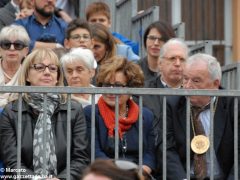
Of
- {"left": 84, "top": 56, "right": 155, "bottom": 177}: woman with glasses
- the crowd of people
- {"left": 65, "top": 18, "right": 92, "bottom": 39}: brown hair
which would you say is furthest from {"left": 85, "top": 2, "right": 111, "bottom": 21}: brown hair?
{"left": 84, "top": 56, "right": 155, "bottom": 177}: woman with glasses

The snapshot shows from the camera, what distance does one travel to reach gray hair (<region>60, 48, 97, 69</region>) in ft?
38.1

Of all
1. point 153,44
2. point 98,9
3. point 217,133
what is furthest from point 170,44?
point 98,9

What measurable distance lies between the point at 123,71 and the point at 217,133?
0.95m

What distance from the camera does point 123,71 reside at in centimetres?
1103

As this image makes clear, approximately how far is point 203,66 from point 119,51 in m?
2.68

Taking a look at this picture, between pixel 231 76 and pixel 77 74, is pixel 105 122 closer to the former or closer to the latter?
pixel 77 74

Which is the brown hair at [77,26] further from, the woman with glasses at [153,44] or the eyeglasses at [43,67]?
the eyeglasses at [43,67]

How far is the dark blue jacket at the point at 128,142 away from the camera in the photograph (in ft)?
34.6

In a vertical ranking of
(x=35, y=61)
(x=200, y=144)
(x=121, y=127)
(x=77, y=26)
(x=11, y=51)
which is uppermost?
(x=77, y=26)

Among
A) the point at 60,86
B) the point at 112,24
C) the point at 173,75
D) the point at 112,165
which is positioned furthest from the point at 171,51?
the point at 112,165

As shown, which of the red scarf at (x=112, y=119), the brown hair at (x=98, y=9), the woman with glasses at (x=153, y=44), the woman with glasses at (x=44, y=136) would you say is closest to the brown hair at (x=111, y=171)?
the woman with glasses at (x=44, y=136)

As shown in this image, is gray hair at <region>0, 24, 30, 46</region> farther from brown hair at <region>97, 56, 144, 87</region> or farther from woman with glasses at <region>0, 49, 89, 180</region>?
woman with glasses at <region>0, 49, 89, 180</region>

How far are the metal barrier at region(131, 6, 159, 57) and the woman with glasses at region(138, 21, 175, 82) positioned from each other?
63.7 inches

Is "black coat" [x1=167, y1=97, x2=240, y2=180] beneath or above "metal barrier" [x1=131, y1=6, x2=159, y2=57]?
beneath
